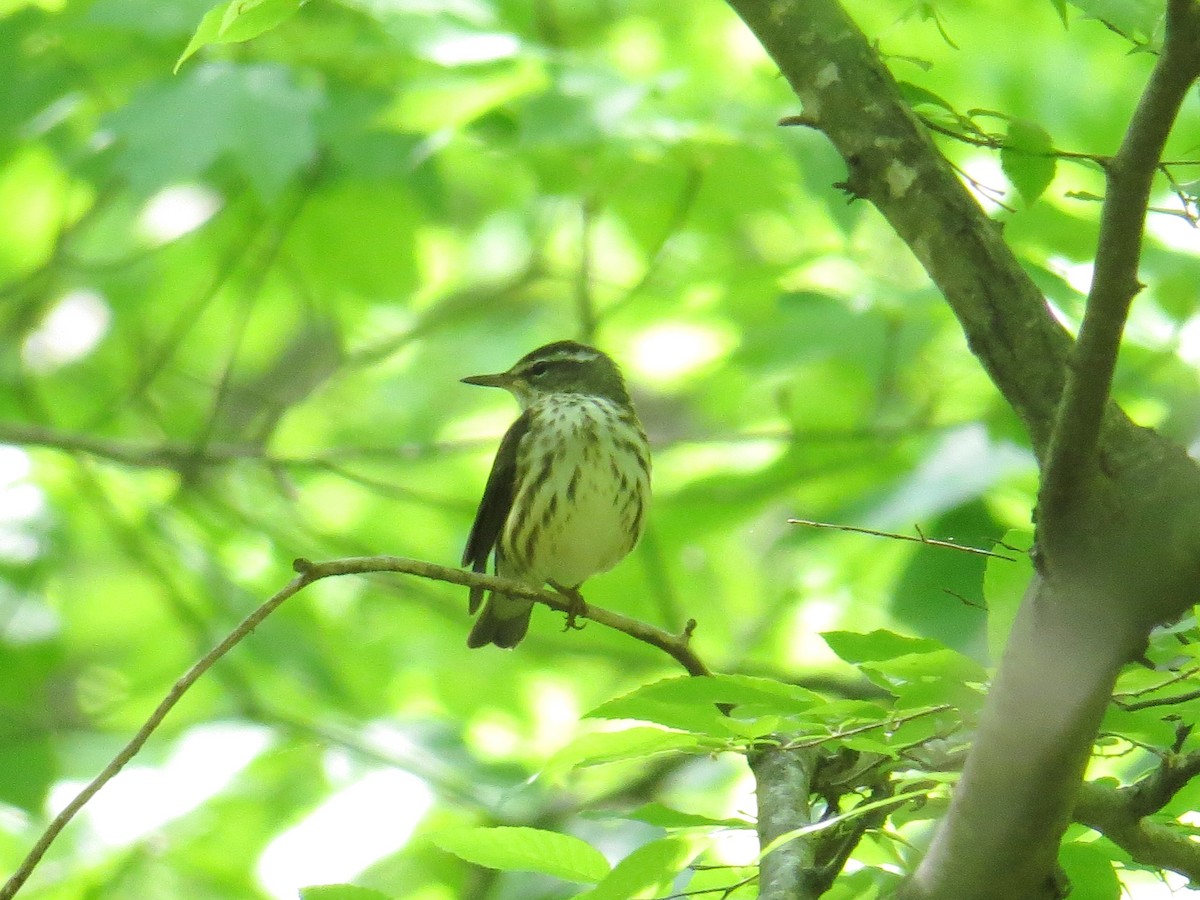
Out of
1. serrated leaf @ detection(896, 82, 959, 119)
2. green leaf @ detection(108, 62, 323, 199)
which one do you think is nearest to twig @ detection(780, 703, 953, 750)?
serrated leaf @ detection(896, 82, 959, 119)

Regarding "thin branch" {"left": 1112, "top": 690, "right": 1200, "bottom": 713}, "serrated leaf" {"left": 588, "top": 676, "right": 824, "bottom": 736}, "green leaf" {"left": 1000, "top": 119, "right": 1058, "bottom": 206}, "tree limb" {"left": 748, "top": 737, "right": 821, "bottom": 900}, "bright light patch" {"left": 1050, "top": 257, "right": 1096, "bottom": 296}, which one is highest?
"green leaf" {"left": 1000, "top": 119, "right": 1058, "bottom": 206}

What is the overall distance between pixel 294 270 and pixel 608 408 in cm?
181

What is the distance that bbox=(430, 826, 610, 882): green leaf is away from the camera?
1.98 m

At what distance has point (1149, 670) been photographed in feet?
6.12

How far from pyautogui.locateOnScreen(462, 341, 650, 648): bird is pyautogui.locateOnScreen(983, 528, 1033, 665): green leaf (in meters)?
3.42

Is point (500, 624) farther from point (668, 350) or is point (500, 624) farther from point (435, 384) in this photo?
point (435, 384)

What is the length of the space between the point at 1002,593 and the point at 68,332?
22.4 ft

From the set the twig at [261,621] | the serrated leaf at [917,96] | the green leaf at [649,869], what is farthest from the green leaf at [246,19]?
the green leaf at [649,869]

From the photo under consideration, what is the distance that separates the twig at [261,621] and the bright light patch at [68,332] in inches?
199

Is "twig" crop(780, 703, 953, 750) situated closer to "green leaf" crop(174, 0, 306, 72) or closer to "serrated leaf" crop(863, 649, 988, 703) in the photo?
"serrated leaf" crop(863, 649, 988, 703)

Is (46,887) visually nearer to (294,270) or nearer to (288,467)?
(288,467)

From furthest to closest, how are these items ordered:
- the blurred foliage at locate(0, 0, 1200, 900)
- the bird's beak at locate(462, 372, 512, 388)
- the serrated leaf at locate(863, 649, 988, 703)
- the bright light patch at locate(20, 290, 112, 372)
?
1. the bright light patch at locate(20, 290, 112, 372)
2. the bird's beak at locate(462, 372, 512, 388)
3. the blurred foliage at locate(0, 0, 1200, 900)
4. the serrated leaf at locate(863, 649, 988, 703)

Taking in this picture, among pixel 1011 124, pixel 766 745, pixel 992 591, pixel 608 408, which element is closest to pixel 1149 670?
pixel 992 591

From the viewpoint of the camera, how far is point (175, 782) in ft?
16.0
